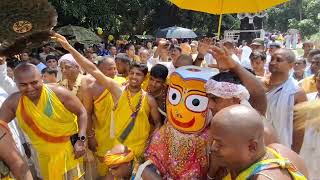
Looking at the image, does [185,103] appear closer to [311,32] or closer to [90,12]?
[90,12]

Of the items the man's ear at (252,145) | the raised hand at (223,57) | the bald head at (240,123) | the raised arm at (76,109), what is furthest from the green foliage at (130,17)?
the man's ear at (252,145)

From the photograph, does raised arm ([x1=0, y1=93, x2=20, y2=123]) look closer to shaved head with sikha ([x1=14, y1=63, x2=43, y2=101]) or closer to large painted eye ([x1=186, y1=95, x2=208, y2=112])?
shaved head with sikha ([x1=14, y1=63, x2=43, y2=101])

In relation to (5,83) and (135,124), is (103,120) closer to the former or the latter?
(135,124)

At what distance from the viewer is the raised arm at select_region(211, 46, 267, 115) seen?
9.34ft

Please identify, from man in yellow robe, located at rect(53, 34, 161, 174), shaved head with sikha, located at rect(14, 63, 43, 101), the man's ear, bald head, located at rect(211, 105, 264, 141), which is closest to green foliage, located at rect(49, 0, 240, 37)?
shaved head with sikha, located at rect(14, 63, 43, 101)

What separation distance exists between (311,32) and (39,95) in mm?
38029

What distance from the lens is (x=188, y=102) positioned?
3150 mm

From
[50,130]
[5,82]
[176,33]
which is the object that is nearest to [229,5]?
[50,130]

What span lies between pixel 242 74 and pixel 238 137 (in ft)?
3.43

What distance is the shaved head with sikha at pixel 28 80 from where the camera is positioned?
12.8 ft

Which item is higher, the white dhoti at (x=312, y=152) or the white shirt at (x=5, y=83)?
the white shirt at (x=5, y=83)

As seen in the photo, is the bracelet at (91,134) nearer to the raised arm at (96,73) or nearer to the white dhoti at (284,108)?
the raised arm at (96,73)

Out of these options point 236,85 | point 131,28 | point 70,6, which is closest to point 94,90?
point 236,85

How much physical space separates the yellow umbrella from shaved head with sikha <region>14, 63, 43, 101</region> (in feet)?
4.89
